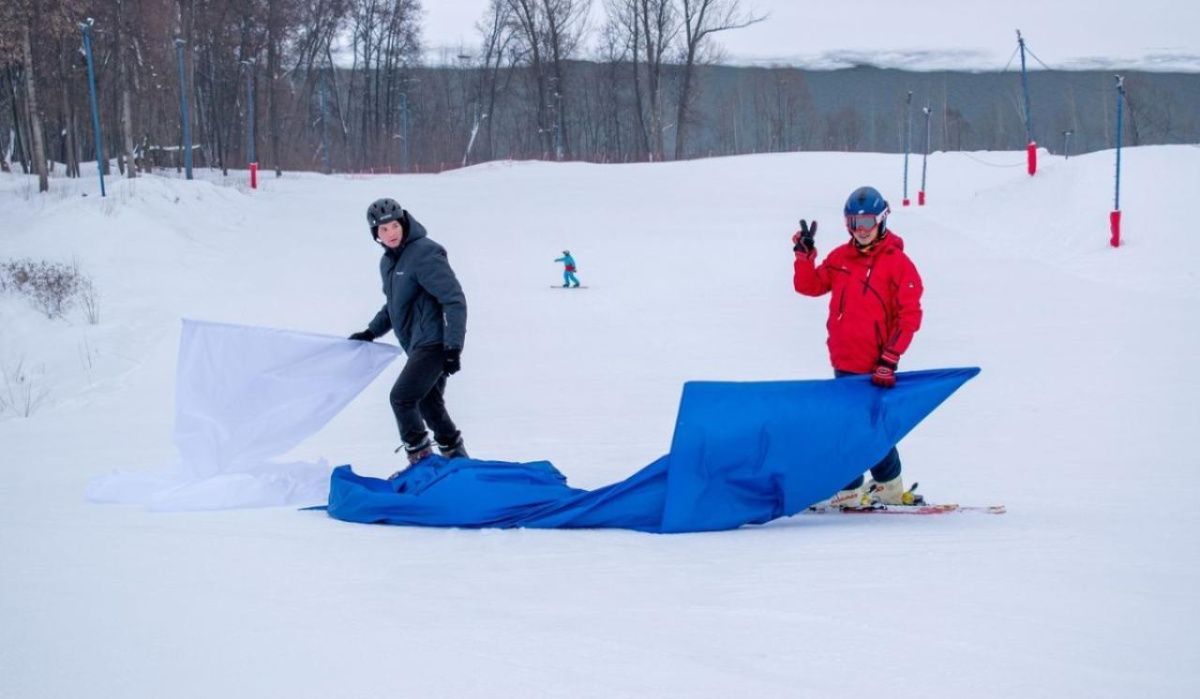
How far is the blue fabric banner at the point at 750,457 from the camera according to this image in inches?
215

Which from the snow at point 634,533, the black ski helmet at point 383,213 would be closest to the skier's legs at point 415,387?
the black ski helmet at point 383,213

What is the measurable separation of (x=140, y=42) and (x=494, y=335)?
27471 millimetres

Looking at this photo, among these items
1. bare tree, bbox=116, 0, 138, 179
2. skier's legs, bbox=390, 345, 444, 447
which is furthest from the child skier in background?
bare tree, bbox=116, 0, 138, 179

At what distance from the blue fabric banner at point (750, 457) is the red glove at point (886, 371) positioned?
0.05 metres

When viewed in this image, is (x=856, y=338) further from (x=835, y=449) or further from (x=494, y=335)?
(x=494, y=335)

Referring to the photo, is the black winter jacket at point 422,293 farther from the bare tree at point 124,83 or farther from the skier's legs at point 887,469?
the bare tree at point 124,83

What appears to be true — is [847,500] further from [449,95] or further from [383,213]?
[449,95]

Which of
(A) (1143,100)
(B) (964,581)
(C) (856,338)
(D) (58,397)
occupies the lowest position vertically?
(D) (58,397)

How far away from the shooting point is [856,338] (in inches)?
233

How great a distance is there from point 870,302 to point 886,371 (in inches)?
17.7

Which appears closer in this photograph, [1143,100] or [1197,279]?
[1197,279]

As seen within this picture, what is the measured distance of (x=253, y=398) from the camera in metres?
7.32

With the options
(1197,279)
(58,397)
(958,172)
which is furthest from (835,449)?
(958,172)

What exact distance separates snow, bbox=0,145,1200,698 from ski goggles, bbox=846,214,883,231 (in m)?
1.53
